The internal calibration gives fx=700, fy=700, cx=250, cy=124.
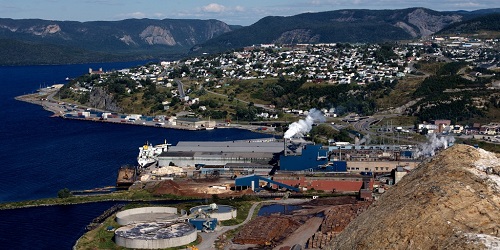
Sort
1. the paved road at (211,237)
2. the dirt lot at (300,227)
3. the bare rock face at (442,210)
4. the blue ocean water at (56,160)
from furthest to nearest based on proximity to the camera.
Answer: the blue ocean water at (56,160) < the paved road at (211,237) < the dirt lot at (300,227) < the bare rock face at (442,210)

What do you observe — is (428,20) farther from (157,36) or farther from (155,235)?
(155,235)

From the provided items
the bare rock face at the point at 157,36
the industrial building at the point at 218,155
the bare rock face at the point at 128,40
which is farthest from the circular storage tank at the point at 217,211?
the bare rock face at the point at 157,36

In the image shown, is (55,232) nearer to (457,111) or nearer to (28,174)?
(28,174)

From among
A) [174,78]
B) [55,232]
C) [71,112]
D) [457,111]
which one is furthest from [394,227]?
[174,78]

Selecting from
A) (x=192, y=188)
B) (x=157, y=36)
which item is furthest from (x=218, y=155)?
(x=157, y=36)

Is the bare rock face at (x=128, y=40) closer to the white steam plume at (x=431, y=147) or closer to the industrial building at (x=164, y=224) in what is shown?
the white steam plume at (x=431, y=147)

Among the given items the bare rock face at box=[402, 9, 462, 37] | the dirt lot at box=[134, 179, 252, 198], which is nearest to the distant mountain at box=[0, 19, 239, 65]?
the bare rock face at box=[402, 9, 462, 37]
